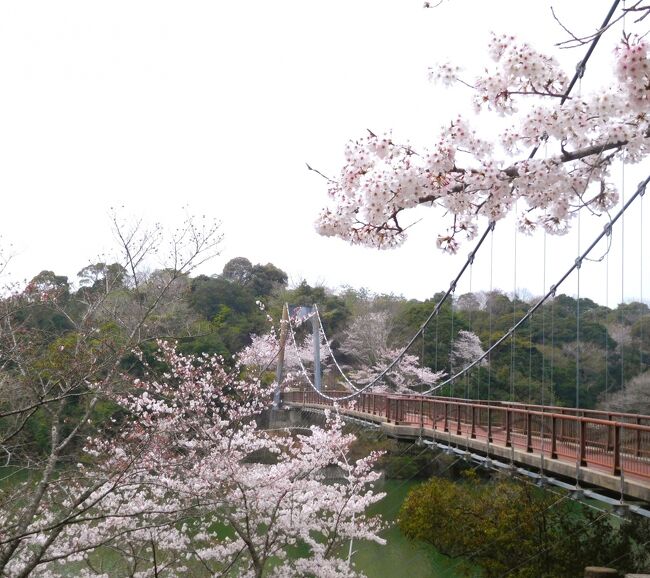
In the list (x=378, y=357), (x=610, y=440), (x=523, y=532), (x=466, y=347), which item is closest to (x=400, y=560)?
(x=523, y=532)

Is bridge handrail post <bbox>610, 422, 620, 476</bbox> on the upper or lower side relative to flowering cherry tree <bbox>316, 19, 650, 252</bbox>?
lower

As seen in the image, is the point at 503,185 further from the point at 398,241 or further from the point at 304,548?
the point at 304,548

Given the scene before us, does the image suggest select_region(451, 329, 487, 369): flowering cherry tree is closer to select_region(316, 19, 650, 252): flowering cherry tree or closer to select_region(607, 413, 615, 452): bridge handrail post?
select_region(607, 413, 615, 452): bridge handrail post

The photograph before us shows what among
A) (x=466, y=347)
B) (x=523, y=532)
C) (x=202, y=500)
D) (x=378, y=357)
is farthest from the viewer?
(x=378, y=357)

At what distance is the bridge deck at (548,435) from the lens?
5.43m

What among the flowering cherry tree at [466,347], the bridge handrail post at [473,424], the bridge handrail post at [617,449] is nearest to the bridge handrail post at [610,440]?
the bridge handrail post at [617,449]

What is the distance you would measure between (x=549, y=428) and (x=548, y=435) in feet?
0.31

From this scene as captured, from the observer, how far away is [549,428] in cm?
711

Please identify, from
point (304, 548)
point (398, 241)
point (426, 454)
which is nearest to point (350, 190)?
point (398, 241)

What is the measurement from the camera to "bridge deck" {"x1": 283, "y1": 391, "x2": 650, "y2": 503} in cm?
543

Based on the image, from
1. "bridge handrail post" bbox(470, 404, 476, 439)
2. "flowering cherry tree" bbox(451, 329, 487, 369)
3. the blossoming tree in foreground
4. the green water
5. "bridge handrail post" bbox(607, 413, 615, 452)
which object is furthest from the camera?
"flowering cherry tree" bbox(451, 329, 487, 369)

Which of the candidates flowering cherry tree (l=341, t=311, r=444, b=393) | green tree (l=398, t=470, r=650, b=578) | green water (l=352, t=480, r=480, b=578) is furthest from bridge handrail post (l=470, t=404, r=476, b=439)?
flowering cherry tree (l=341, t=311, r=444, b=393)

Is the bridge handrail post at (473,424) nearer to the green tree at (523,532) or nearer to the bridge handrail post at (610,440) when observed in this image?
the green tree at (523,532)

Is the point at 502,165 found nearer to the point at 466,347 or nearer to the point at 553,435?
the point at 553,435
